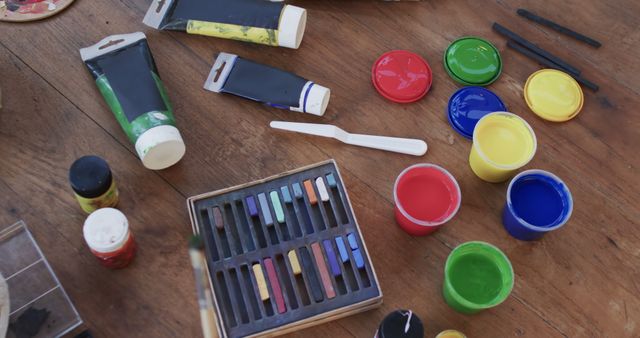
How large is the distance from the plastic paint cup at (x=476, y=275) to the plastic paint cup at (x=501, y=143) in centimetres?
12

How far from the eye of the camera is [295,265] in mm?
809

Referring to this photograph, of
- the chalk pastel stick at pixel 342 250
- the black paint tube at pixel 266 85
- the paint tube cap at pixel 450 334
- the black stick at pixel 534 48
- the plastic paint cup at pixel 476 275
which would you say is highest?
the black paint tube at pixel 266 85

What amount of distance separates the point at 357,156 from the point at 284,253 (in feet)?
0.60

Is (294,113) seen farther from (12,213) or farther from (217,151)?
(12,213)

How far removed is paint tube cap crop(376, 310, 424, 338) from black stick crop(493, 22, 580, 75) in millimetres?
477

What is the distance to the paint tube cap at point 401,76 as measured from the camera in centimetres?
94

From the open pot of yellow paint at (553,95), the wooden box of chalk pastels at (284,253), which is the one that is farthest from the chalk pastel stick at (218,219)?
the open pot of yellow paint at (553,95)

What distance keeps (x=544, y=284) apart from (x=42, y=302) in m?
0.64

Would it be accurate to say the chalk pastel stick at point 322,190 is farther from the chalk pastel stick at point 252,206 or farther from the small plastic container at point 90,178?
the small plastic container at point 90,178

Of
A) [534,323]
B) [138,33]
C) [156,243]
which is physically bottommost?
[534,323]

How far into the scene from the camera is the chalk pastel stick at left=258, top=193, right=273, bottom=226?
832mm

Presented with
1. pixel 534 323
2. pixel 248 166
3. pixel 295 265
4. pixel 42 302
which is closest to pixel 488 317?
pixel 534 323

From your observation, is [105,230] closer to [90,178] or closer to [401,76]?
[90,178]

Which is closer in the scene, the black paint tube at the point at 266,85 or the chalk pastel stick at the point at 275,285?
the chalk pastel stick at the point at 275,285
